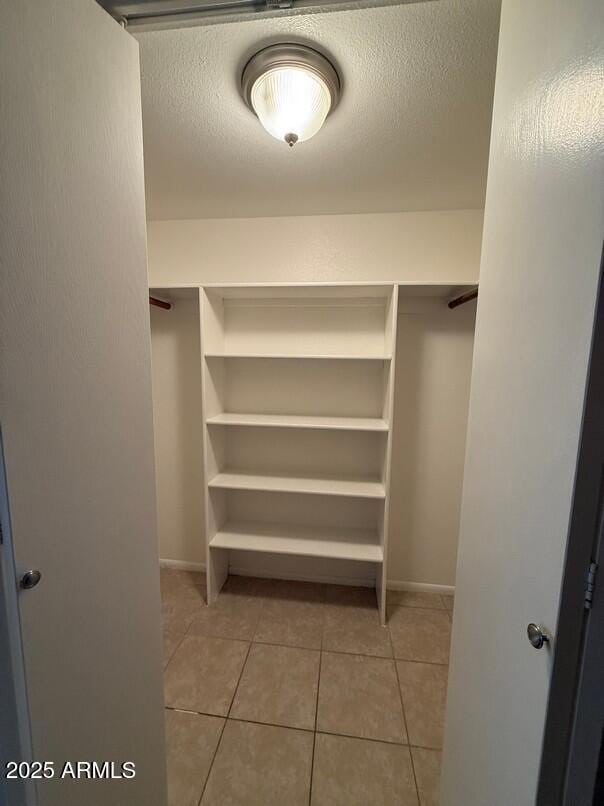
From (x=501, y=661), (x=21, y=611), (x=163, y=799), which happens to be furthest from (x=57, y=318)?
(x=163, y=799)

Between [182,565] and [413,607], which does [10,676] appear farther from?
[413,607]

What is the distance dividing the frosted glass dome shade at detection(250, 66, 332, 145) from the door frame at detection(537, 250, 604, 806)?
3.99 ft

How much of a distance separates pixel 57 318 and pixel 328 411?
1.74 m

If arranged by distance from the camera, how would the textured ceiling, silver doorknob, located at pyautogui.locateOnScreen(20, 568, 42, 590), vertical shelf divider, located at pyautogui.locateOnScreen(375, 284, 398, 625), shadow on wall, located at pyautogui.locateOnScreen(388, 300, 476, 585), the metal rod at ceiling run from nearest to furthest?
silver doorknob, located at pyautogui.locateOnScreen(20, 568, 42, 590) → the metal rod at ceiling → the textured ceiling → vertical shelf divider, located at pyautogui.locateOnScreen(375, 284, 398, 625) → shadow on wall, located at pyautogui.locateOnScreen(388, 300, 476, 585)

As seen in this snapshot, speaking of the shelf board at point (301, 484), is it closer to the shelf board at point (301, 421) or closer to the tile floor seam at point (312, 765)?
the shelf board at point (301, 421)

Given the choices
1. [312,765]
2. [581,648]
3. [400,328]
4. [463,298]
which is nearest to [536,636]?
[581,648]

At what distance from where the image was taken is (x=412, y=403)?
7.07ft

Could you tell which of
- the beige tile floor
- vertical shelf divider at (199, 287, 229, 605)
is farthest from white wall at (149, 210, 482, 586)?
the beige tile floor

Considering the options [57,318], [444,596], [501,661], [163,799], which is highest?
[57,318]

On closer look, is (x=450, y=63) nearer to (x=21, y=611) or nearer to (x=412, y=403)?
(x=412, y=403)

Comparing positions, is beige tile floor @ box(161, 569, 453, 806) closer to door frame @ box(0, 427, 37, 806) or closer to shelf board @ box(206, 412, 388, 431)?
door frame @ box(0, 427, 37, 806)

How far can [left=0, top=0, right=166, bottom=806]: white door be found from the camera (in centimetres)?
57

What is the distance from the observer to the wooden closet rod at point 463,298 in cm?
169

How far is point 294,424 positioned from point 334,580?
1.29 m
